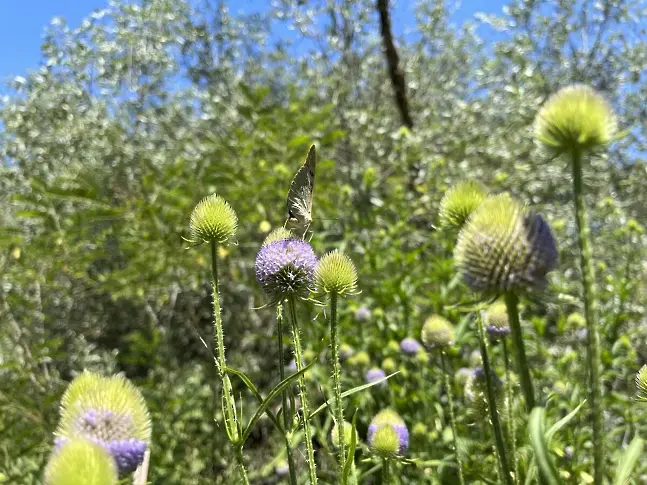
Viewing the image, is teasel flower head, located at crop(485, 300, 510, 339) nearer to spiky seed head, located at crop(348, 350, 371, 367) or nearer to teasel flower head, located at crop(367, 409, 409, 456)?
teasel flower head, located at crop(367, 409, 409, 456)

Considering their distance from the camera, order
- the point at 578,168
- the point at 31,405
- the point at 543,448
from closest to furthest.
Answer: the point at 543,448
the point at 578,168
the point at 31,405

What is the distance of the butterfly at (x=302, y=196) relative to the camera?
2.34 m

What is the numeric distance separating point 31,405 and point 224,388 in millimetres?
3005

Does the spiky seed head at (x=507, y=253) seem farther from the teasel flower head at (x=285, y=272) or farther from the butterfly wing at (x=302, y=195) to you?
the butterfly wing at (x=302, y=195)

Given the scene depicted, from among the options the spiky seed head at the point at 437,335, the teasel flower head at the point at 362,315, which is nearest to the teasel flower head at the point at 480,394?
the spiky seed head at the point at 437,335

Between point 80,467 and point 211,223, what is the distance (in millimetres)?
1047

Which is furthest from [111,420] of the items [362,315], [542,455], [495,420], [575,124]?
[362,315]

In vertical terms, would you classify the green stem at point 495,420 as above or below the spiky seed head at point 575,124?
→ below

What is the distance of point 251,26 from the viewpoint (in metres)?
8.17

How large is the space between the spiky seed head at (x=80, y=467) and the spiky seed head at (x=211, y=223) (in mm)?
973

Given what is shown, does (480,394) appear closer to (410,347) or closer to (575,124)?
(410,347)

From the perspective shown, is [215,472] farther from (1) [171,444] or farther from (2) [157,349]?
(2) [157,349]

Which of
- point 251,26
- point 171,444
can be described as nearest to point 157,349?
point 171,444

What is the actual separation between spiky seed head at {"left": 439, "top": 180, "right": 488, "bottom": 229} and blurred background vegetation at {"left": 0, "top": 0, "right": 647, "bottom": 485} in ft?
2.57
